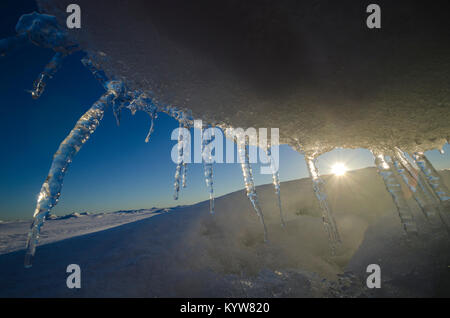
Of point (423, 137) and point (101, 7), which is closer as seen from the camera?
point (101, 7)

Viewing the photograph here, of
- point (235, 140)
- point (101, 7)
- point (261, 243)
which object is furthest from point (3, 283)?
point (235, 140)

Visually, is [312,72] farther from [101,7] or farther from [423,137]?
[423,137]

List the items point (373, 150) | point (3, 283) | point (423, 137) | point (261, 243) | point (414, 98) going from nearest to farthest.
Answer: point (3, 283), point (414, 98), point (423, 137), point (261, 243), point (373, 150)

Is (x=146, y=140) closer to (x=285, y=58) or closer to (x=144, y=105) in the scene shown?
(x=144, y=105)

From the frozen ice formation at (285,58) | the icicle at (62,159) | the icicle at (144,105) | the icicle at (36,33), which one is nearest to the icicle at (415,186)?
the frozen ice formation at (285,58)

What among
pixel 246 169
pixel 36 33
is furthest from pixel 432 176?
pixel 36 33

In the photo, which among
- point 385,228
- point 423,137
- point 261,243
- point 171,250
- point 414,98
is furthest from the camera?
point 261,243

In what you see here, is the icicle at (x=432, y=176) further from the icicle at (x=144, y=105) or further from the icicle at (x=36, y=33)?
the icicle at (x=36, y=33)

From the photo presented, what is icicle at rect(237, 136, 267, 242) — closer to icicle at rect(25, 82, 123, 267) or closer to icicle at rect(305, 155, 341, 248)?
icicle at rect(305, 155, 341, 248)
